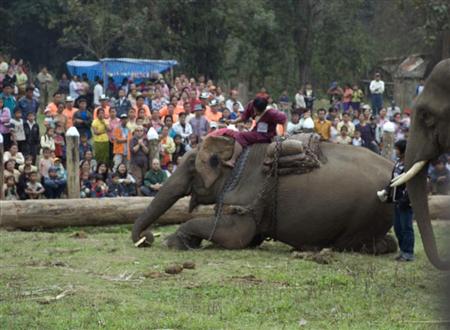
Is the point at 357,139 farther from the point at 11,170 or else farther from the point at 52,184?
the point at 11,170

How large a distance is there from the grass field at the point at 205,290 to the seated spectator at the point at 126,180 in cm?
483

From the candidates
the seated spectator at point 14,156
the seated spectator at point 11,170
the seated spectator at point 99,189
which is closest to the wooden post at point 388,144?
the seated spectator at point 99,189

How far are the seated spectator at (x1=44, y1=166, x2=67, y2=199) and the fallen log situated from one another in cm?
234

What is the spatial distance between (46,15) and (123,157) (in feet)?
77.2

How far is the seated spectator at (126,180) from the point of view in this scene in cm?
1839

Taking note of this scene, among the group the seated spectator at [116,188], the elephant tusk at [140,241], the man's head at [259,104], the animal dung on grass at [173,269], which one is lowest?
the seated spectator at [116,188]

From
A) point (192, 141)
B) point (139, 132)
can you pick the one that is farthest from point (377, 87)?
point (139, 132)

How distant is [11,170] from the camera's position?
57.8 ft

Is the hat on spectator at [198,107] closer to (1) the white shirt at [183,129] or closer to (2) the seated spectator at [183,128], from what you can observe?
(2) the seated spectator at [183,128]

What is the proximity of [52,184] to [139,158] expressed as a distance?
1.89 meters

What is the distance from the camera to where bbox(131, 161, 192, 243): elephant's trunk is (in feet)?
44.8

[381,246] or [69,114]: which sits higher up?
[69,114]

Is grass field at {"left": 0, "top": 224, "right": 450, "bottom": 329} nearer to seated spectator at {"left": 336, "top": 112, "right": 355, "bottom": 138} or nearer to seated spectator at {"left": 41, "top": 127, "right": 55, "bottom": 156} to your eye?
seated spectator at {"left": 41, "top": 127, "right": 55, "bottom": 156}

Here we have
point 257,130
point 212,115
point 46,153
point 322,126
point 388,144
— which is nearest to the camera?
point 257,130
